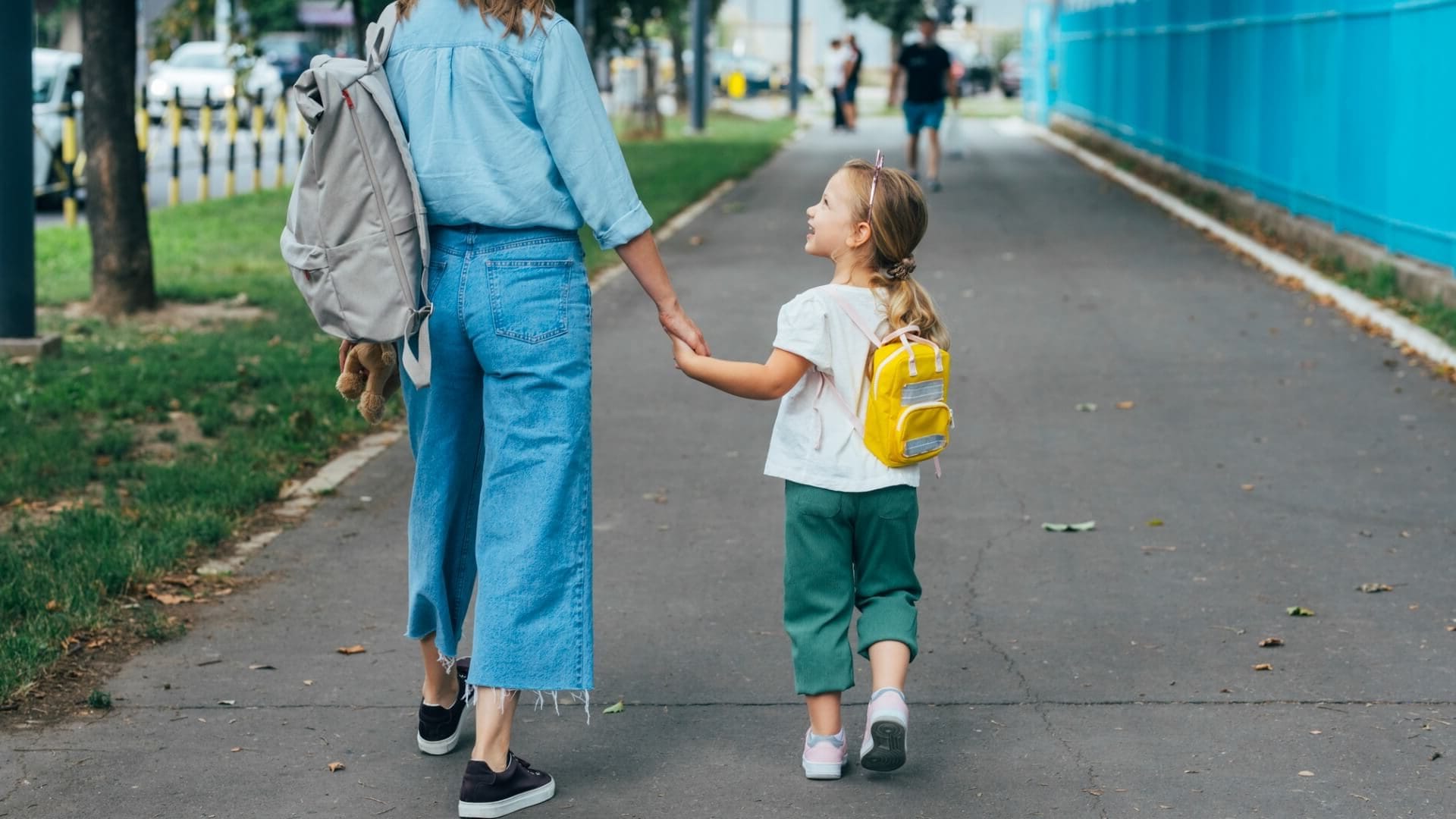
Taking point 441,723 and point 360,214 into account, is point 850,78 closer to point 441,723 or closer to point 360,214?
point 441,723

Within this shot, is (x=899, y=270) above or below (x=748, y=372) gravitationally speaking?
above

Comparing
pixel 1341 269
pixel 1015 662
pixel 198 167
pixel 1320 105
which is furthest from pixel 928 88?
pixel 1015 662

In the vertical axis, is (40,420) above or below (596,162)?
below

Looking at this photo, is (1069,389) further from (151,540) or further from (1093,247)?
(1093,247)

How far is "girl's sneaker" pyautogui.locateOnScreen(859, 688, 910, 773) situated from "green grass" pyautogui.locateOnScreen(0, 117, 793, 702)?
2.14 m

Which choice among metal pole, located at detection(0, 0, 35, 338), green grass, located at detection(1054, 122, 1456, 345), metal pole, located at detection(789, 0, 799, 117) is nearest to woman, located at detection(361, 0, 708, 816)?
metal pole, located at detection(0, 0, 35, 338)

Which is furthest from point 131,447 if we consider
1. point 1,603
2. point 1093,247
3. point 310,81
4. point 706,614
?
point 1093,247

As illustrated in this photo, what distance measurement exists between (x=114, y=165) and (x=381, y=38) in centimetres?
767

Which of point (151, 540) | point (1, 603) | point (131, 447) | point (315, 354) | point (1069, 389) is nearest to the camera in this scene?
point (1, 603)

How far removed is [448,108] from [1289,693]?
8.25ft

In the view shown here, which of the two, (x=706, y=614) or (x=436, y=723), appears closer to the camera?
(x=436, y=723)

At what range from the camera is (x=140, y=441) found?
764 centimetres

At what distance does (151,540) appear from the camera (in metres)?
5.91

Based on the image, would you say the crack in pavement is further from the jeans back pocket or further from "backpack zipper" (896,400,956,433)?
the jeans back pocket
